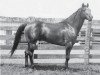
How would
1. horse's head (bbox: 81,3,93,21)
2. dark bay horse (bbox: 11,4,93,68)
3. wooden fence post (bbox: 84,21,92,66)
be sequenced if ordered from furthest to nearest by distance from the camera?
wooden fence post (bbox: 84,21,92,66) < horse's head (bbox: 81,3,93,21) < dark bay horse (bbox: 11,4,93,68)

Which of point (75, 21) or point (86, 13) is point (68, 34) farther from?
point (86, 13)

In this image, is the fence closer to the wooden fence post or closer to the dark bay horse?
the wooden fence post

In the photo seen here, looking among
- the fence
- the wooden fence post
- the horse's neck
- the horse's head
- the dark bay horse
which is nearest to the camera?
the dark bay horse

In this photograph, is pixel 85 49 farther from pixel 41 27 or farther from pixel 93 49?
pixel 41 27

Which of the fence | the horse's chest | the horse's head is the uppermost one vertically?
the horse's head

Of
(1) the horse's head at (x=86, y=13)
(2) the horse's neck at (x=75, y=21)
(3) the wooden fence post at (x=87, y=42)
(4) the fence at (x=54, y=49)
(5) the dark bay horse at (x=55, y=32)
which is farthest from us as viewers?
(3) the wooden fence post at (x=87, y=42)

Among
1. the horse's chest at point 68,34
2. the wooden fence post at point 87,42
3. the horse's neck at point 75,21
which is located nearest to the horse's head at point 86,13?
the horse's neck at point 75,21

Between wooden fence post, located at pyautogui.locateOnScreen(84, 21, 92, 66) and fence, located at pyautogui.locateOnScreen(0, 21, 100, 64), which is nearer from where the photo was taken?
fence, located at pyautogui.locateOnScreen(0, 21, 100, 64)

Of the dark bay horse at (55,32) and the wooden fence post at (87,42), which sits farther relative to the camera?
the wooden fence post at (87,42)

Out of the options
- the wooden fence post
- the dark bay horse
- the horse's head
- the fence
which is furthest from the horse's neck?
the wooden fence post

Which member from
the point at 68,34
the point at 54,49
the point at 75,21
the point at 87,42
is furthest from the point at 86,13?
the point at 54,49

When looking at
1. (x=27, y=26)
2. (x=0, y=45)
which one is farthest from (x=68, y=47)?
(x=0, y=45)

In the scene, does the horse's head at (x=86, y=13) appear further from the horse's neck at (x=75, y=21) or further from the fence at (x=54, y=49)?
the fence at (x=54, y=49)

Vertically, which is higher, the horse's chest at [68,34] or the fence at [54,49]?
the horse's chest at [68,34]
